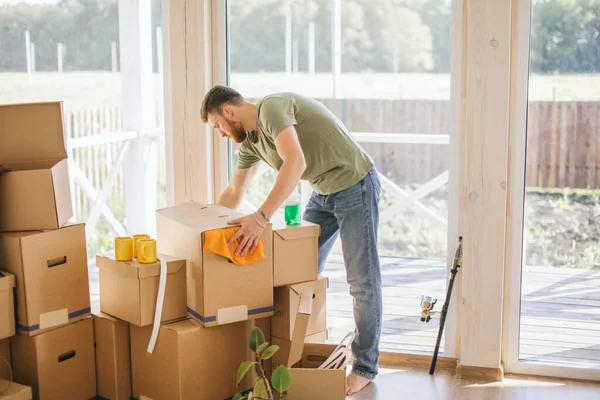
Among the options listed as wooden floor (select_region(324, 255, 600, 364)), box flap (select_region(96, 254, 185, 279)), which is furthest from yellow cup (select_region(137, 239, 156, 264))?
wooden floor (select_region(324, 255, 600, 364))

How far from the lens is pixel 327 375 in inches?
108

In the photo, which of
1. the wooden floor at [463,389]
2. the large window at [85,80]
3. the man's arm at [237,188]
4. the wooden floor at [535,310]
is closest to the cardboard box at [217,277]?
the man's arm at [237,188]

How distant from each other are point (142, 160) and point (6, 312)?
1.55 meters

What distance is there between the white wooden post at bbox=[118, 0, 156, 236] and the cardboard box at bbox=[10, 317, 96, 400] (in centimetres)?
112

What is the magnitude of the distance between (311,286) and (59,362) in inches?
40.3

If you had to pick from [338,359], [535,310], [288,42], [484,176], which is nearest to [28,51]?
[288,42]

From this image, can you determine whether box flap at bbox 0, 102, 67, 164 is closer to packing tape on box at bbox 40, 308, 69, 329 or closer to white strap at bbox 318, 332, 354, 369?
packing tape on box at bbox 40, 308, 69, 329

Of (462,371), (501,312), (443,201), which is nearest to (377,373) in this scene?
(462,371)

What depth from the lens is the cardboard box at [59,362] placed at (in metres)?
2.92

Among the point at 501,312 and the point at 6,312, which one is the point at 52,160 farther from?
the point at 501,312

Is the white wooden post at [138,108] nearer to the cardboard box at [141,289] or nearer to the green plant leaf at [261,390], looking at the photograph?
the cardboard box at [141,289]

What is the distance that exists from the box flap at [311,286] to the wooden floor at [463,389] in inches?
18.1

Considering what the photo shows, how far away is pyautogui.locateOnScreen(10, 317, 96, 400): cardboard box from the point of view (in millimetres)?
2924

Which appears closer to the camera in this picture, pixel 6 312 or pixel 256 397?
pixel 256 397
